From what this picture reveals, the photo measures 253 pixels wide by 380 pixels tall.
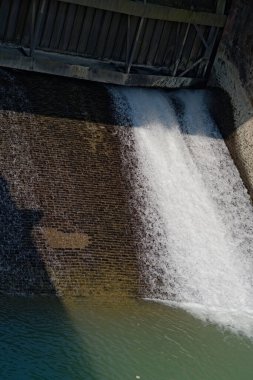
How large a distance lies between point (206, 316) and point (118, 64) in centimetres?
533

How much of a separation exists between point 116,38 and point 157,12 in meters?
0.84

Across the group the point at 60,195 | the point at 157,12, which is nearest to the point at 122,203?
the point at 60,195

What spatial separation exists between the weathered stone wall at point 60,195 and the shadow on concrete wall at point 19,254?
0.04ft

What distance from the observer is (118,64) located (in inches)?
510

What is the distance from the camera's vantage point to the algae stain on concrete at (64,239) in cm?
948

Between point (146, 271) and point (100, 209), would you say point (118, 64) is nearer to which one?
point (100, 209)

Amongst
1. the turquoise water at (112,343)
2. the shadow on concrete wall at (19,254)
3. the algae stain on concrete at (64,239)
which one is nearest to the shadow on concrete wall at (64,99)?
the shadow on concrete wall at (19,254)

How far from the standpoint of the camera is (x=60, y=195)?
33.2ft

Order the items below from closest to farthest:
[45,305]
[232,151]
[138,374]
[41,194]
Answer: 1. [138,374]
2. [45,305]
3. [41,194]
4. [232,151]

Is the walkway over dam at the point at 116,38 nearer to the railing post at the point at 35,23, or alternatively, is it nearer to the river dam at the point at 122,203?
the railing post at the point at 35,23

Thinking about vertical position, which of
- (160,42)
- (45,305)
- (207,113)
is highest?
(160,42)

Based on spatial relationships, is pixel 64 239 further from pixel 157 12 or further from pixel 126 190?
pixel 157 12

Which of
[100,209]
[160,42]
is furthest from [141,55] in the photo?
[100,209]

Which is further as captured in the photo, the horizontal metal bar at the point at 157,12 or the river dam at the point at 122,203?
the horizontal metal bar at the point at 157,12
